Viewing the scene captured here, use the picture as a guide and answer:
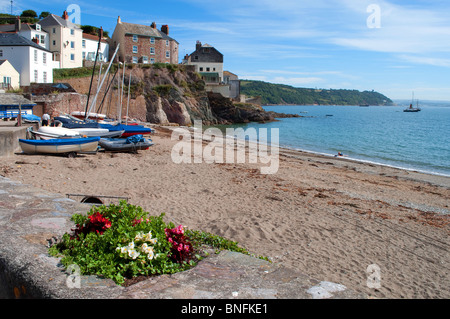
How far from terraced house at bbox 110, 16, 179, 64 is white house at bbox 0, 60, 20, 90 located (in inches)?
794

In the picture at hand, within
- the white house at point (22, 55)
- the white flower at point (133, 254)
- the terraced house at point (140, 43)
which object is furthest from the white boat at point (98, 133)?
the terraced house at point (140, 43)

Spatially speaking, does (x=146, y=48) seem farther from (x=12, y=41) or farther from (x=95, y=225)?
(x=95, y=225)

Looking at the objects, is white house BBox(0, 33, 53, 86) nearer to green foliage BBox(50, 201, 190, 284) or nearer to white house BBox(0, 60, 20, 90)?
white house BBox(0, 60, 20, 90)

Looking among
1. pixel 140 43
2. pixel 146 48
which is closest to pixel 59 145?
pixel 140 43

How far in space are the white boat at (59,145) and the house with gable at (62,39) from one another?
36396mm

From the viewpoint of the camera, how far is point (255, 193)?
42.5 feet

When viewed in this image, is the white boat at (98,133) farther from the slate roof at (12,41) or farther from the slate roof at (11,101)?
the slate roof at (12,41)

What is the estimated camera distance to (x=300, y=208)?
37.3 ft

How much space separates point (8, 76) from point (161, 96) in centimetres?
1809

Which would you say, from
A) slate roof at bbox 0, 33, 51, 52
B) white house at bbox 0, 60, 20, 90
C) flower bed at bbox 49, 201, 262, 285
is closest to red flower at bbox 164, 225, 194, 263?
flower bed at bbox 49, 201, 262, 285

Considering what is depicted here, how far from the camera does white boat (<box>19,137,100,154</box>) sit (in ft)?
50.9

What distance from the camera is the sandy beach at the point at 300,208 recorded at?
740cm
